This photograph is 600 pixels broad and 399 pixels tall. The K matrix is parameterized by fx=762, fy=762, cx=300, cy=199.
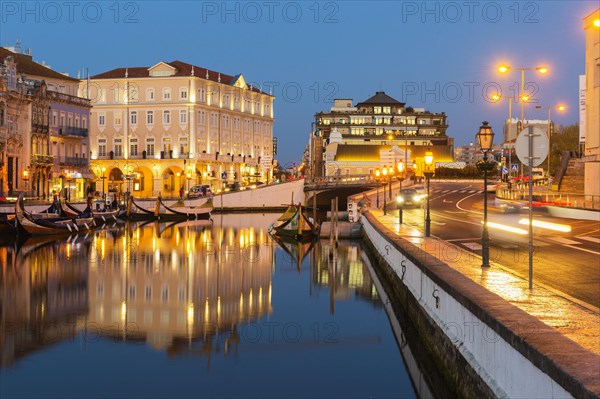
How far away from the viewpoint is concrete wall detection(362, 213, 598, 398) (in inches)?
320

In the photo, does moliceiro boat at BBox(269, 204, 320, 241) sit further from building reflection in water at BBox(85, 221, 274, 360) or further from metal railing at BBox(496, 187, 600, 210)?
metal railing at BBox(496, 187, 600, 210)

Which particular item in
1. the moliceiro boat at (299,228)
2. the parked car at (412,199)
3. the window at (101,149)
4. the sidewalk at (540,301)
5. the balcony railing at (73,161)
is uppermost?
the window at (101,149)

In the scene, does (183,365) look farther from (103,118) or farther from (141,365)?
(103,118)

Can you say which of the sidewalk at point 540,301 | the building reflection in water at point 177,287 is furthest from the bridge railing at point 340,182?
the sidewalk at point 540,301

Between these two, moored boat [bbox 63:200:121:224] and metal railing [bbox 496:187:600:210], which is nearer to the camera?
metal railing [bbox 496:187:600:210]

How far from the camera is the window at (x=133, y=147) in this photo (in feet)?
367

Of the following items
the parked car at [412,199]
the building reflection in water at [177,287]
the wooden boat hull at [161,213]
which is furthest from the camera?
the wooden boat hull at [161,213]

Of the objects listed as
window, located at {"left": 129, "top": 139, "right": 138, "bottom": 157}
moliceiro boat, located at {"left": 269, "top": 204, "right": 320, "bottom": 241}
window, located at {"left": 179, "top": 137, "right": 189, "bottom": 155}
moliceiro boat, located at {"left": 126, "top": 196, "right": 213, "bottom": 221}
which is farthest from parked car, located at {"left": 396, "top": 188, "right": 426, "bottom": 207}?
window, located at {"left": 129, "top": 139, "right": 138, "bottom": 157}

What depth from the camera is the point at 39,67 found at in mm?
85938

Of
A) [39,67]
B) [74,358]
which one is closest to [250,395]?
[74,358]

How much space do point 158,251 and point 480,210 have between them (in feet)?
75.0

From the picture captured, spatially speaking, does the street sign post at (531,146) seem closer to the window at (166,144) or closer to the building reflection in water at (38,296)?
the building reflection in water at (38,296)

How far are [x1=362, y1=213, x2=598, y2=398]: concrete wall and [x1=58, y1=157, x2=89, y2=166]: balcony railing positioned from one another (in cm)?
7054

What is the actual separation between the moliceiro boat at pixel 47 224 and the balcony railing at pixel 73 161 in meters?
25.3
